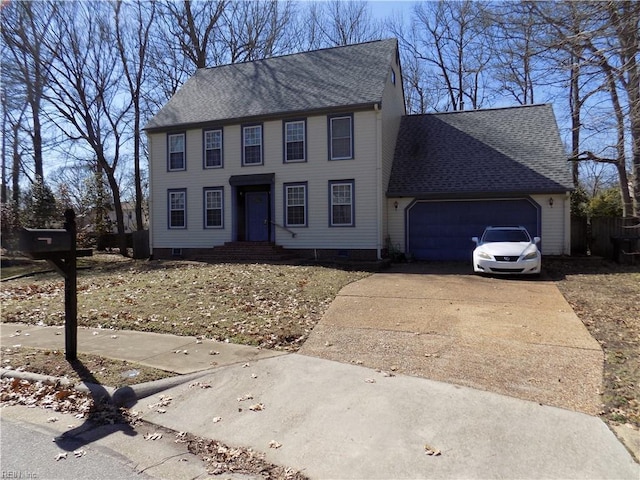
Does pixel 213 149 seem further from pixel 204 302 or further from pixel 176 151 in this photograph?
pixel 204 302

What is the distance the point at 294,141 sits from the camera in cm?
1783

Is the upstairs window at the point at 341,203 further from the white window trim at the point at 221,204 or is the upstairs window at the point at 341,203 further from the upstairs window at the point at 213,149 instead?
the upstairs window at the point at 213,149

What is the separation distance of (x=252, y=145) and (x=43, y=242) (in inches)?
549

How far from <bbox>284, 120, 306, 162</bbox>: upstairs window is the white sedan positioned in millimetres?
8090

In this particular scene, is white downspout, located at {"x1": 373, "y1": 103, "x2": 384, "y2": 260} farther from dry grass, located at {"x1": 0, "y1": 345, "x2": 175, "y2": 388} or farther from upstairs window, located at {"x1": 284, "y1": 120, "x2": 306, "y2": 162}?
dry grass, located at {"x1": 0, "y1": 345, "x2": 175, "y2": 388}

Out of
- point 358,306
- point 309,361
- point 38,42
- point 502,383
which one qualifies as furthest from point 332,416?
point 38,42

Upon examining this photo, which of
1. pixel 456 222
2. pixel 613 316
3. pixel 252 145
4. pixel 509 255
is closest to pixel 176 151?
pixel 252 145

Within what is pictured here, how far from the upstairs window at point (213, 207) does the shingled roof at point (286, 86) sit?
9.90 ft

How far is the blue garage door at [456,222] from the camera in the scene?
645 inches

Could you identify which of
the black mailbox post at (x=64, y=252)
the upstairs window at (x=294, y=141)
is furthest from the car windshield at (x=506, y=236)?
the black mailbox post at (x=64, y=252)

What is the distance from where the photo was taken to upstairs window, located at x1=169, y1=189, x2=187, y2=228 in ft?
64.2

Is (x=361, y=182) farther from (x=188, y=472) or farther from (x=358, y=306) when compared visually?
(x=188, y=472)

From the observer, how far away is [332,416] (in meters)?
4.19

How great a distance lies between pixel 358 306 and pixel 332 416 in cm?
453
